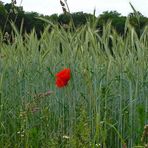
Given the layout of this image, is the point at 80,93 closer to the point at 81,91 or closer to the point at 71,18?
the point at 81,91

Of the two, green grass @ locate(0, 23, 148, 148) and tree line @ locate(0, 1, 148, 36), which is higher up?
tree line @ locate(0, 1, 148, 36)

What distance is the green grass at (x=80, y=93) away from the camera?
2.82 meters

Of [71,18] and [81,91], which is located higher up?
[71,18]

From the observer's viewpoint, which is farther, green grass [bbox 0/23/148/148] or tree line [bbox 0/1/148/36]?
tree line [bbox 0/1/148/36]

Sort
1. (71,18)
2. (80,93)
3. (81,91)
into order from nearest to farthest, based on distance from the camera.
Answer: (71,18)
(80,93)
(81,91)

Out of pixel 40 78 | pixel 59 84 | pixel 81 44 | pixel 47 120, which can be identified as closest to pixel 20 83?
pixel 40 78

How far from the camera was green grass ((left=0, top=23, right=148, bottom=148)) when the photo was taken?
2824mm

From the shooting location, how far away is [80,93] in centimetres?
296

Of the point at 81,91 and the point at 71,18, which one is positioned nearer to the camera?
the point at 71,18

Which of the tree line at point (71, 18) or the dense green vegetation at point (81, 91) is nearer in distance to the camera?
the dense green vegetation at point (81, 91)

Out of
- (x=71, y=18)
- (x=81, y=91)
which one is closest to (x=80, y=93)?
(x=81, y=91)

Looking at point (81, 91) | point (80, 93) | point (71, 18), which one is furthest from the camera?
point (81, 91)

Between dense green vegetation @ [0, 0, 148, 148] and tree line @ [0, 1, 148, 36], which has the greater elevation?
tree line @ [0, 1, 148, 36]

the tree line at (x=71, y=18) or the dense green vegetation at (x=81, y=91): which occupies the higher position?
A: the tree line at (x=71, y=18)
